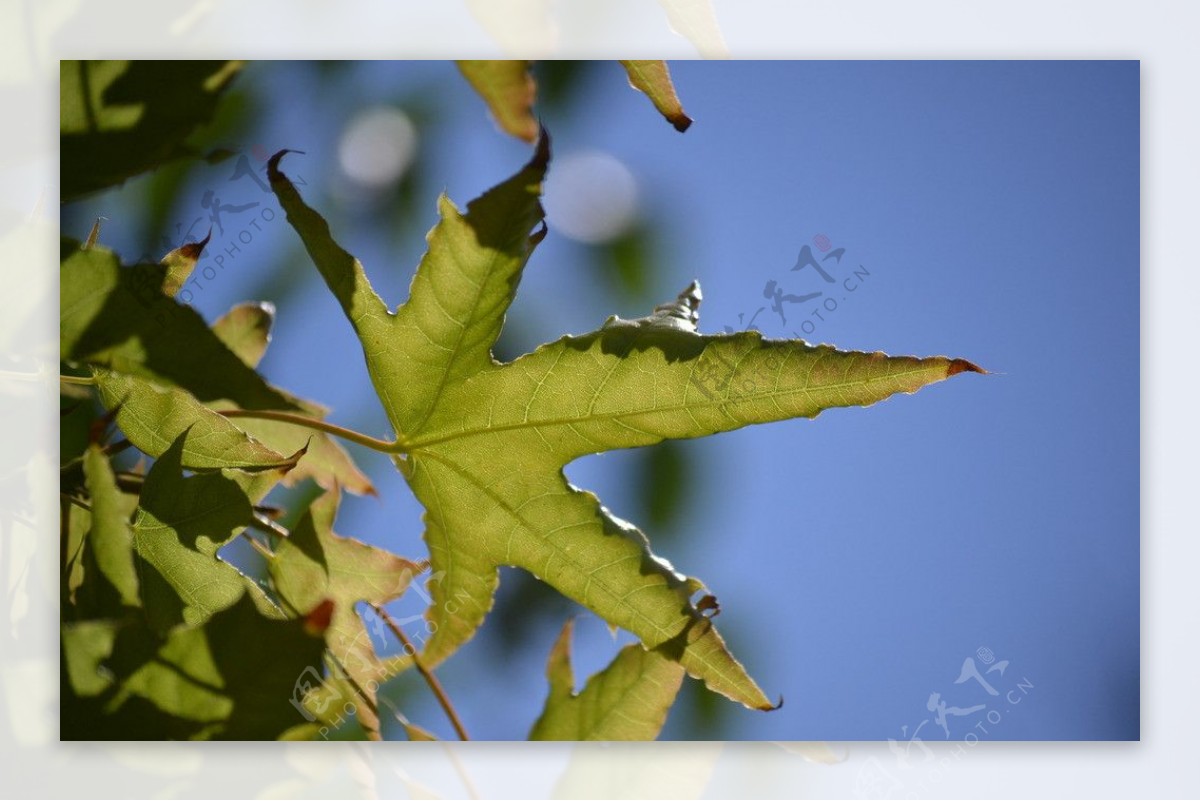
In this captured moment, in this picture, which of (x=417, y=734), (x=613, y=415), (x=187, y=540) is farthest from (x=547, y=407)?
(x=417, y=734)

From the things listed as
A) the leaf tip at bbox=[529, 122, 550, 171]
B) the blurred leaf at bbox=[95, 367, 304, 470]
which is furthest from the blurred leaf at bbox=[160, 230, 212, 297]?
the leaf tip at bbox=[529, 122, 550, 171]

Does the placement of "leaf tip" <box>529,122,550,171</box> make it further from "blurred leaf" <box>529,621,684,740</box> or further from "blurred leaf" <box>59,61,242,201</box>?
"blurred leaf" <box>529,621,684,740</box>

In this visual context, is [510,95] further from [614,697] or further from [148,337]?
[614,697]

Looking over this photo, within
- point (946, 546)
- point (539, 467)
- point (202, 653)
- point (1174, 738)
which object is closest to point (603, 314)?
point (539, 467)

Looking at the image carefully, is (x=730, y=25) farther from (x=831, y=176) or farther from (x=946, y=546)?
(x=946, y=546)

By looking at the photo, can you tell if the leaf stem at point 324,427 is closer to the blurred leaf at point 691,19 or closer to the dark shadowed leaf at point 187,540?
the dark shadowed leaf at point 187,540

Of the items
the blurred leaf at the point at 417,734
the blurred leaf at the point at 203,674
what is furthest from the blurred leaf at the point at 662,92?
the blurred leaf at the point at 417,734

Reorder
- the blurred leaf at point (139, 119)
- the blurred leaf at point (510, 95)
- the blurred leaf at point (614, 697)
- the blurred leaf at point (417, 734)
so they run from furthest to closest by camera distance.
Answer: the blurred leaf at point (417, 734), the blurred leaf at point (614, 697), the blurred leaf at point (139, 119), the blurred leaf at point (510, 95)
